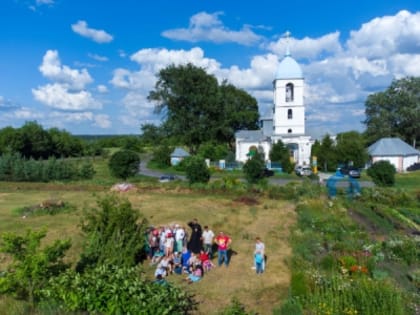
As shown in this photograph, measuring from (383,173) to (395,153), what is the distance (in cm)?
1968

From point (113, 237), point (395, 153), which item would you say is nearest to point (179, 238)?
point (113, 237)

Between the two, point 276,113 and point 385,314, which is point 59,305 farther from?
point 276,113

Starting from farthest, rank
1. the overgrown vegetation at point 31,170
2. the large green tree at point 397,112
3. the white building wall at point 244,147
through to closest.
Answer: the large green tree at point 397,112, the white building wall at point 244,147, the overgrown vegetation at point 31,170

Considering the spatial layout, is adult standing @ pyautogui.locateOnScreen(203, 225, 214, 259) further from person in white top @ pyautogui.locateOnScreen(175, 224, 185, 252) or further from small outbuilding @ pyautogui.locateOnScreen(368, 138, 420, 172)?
small outbuilding @ pyautogui.locateOnScreen(368, 138, 420, 172)

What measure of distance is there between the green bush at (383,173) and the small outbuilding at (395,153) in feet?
59.5

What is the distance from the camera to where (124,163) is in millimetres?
30234

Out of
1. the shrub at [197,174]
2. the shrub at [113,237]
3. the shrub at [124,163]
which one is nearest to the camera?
the shrub at [113,237]

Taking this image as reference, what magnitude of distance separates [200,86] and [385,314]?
44719 mm

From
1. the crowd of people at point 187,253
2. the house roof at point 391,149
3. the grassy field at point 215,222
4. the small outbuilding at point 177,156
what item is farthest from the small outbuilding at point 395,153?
the crowd of people at point 187,253

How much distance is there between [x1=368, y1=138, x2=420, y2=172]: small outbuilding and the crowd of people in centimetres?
3670

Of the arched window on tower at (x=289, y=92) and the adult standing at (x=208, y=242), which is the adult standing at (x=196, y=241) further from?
the arched window on tower at (x=289, y=92)

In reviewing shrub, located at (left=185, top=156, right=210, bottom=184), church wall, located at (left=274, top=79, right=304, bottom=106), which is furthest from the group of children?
church wall, located at (left=274, top=79, right=304, bottom=106)

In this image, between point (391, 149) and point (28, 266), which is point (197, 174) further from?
point (391, 149)

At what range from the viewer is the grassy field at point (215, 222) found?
10266 mm
